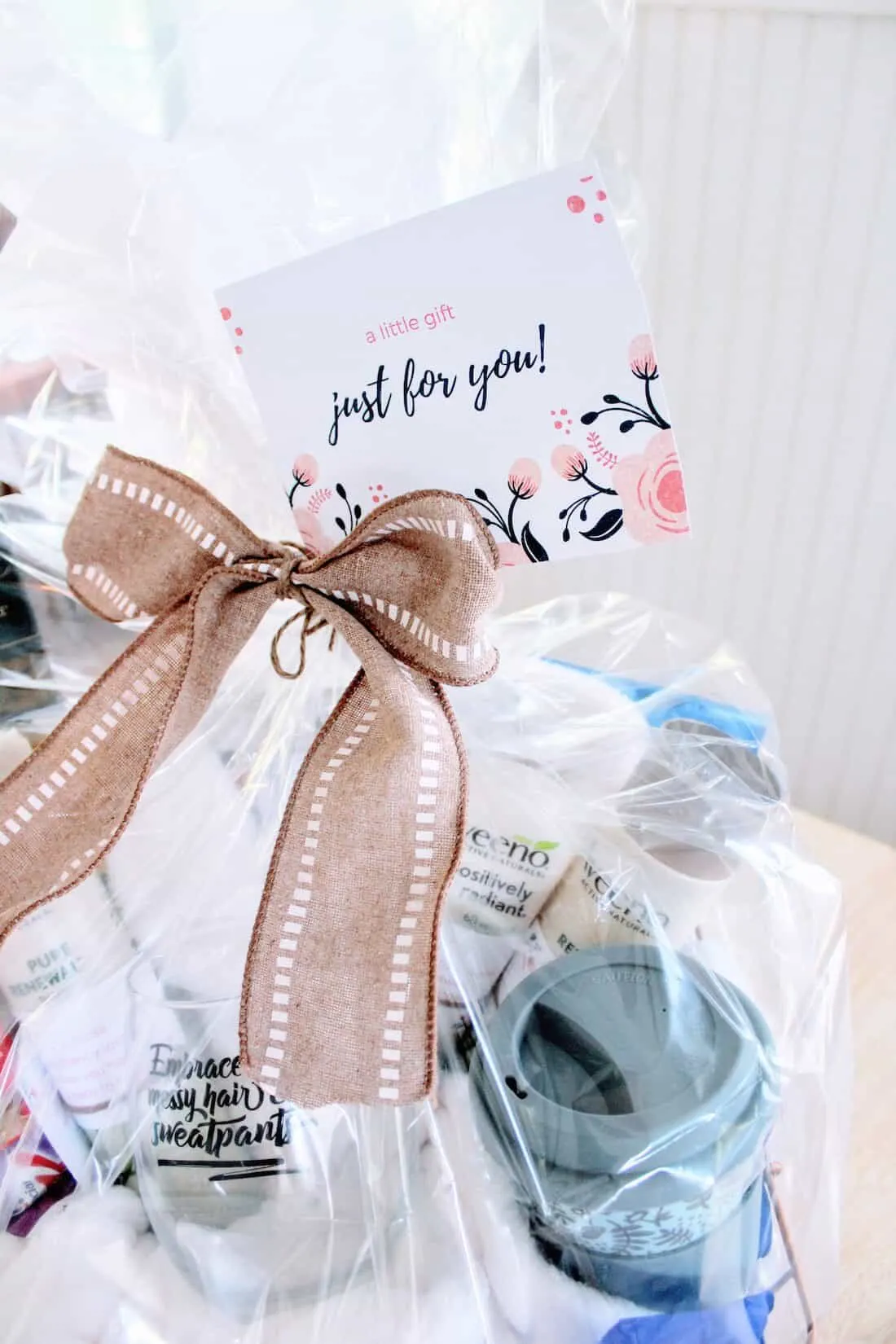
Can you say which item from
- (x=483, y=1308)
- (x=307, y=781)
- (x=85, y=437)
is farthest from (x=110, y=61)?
(x=483, y=1308)

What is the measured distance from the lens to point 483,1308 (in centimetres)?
44

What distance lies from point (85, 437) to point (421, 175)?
197 millimetres

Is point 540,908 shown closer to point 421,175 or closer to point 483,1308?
point 483,1308

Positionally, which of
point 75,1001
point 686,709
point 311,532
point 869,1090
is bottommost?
point 869,1090

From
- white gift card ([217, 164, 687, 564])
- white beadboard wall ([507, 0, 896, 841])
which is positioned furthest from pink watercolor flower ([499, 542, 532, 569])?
white beadboard wall ([507, 0, 896, 841])

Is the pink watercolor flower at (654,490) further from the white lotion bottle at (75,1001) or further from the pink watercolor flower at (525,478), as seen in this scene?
the white lotion bottle at (75,1001)

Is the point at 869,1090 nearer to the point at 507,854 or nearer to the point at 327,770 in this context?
the point at 507,854

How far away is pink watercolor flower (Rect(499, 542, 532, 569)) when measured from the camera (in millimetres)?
419

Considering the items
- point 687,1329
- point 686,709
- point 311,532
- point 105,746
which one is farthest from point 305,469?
point 687,1329

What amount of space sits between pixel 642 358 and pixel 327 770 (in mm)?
188

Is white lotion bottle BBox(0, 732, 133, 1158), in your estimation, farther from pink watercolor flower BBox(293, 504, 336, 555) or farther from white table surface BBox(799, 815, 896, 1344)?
white table surface BBox(799, 815, 896, 1344)

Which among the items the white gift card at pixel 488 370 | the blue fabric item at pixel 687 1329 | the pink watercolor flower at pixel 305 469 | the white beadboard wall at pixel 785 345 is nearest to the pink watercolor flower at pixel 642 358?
the white gift card at pixel 488 370

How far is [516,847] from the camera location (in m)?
0.50

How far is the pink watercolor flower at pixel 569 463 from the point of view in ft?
1.29
